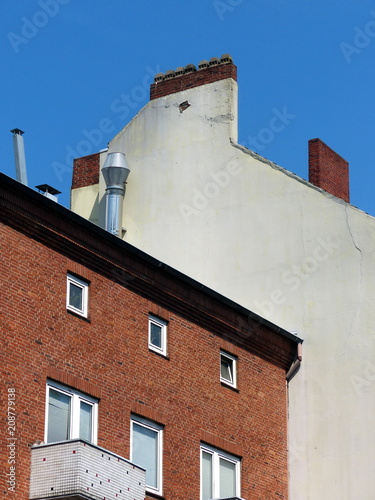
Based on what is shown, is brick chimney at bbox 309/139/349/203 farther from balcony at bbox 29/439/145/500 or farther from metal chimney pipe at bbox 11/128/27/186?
balcony at bbox 29/439/145/500

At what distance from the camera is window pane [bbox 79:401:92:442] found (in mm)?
23703

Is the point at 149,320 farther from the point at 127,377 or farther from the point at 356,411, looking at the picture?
the point at 356,411

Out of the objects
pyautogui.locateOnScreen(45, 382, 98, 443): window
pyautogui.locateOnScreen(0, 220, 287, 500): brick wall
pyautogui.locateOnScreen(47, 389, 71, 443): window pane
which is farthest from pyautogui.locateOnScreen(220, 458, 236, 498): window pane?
pyautogui.locateOnScreen(47, 389, 71, 443): window pane

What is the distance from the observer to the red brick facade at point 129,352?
2292 centimetres

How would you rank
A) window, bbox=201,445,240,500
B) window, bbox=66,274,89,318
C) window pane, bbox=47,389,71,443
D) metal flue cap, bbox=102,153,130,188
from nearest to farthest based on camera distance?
window pane, bbox=47,389,71,443 → window, bbox=66,274,89,318 → window, bbox=201,445,240,500 → metal flue cap, bbox=102,153,130,188

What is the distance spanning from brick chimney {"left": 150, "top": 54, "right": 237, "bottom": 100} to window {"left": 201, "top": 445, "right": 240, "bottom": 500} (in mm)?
12622

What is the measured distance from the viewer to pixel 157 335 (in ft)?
88.4

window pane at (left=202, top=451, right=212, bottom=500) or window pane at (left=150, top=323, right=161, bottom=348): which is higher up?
window pane at (left=150, top=323, right=161, bottom=348)

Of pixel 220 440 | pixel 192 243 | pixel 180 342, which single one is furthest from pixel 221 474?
pixel 192 243

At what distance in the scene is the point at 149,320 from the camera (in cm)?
2664

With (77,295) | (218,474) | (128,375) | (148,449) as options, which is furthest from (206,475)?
(77,295)

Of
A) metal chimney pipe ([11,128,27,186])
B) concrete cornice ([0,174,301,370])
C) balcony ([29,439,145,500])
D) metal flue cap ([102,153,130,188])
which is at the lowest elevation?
balcony ([29,439,145,500])

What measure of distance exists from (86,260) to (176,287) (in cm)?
312

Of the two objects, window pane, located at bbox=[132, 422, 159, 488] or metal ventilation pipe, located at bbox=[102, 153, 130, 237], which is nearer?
window pane, located at bbox=[132, 422, 159, 488]
